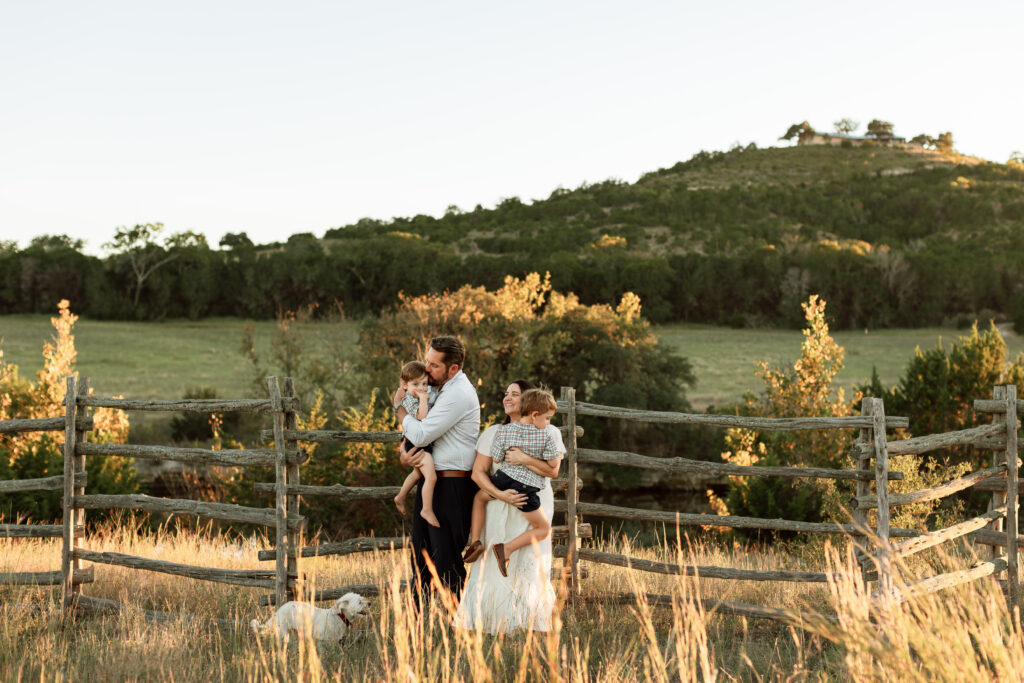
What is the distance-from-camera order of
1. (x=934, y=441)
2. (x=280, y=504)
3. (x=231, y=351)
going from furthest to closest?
(x=231, y=351)
(x=934, y=441)
(x=280, y=504)

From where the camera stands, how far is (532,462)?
507 cm

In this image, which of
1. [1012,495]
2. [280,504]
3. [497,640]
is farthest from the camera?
[1012,495]

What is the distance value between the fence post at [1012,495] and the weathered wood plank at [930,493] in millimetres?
116

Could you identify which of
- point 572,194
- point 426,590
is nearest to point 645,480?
point 426,590

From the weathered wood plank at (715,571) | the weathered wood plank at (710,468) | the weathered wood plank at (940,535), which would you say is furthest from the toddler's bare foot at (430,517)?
the weathered wood plank at (940,535)

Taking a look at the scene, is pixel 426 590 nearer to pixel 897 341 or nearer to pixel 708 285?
pixel 897 341

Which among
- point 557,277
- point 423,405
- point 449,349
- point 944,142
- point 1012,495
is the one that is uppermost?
point 944,142

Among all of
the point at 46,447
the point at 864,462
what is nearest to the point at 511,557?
the point at 864,462

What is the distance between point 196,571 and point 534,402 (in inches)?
117

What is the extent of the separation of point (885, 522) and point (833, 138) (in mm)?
119477

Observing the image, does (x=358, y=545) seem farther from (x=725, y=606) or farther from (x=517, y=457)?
(x=725, y=606)

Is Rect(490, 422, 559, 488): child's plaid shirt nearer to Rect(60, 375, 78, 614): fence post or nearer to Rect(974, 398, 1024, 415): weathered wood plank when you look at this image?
Rect(60, 375, 78, 614): fence post

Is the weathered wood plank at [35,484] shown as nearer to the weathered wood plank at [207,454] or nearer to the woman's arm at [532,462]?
the weathered wood plank at [207,454]

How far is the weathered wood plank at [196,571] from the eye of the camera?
6.20 m
